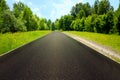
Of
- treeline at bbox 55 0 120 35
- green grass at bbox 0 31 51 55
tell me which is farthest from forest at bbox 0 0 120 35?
green grass at bbox 0 31 51 55

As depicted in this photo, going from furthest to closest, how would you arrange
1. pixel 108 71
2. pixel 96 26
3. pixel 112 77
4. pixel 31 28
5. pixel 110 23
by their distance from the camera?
pixel 31 28 < pixel 96 26 < pixel 110 23 < pixel 108 71 < pixel 112 77

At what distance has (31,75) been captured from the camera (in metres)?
8.70

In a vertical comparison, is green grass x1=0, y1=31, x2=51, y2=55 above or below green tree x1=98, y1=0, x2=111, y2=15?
below

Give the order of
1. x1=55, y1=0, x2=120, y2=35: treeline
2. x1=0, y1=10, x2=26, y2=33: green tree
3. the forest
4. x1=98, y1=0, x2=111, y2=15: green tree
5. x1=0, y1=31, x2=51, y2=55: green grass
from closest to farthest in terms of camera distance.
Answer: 1. x1=0, y1=31, x2=51, y2=55: green grass
2. x1=0, y1=10, x2=26, y2=33: green tree
3. the forest
4. x1=55, y1=0, x2=120, y2=35: treeline
5. x1=98, y1=0, x2=111, y2=15: green tree

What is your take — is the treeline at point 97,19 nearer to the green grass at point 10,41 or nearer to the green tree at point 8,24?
the green tree at point 8,24

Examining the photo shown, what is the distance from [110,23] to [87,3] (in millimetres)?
84465

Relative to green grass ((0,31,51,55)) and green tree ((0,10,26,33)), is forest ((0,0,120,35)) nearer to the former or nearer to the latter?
green tree ((0,10,26,33))

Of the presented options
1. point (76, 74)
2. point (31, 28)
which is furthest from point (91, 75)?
point (31, 28)

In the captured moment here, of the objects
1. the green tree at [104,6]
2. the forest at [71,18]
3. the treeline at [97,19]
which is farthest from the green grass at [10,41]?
the green tree at [104,6]

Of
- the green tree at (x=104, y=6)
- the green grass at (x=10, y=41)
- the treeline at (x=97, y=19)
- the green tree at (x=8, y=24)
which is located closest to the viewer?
the green grass at (x=10, y=41)

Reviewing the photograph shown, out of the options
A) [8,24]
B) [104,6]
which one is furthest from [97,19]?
[104,6]

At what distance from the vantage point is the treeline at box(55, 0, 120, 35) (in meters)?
69.4

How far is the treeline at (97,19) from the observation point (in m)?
69.4

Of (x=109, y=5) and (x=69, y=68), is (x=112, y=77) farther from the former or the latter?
(x=109, y=5)
